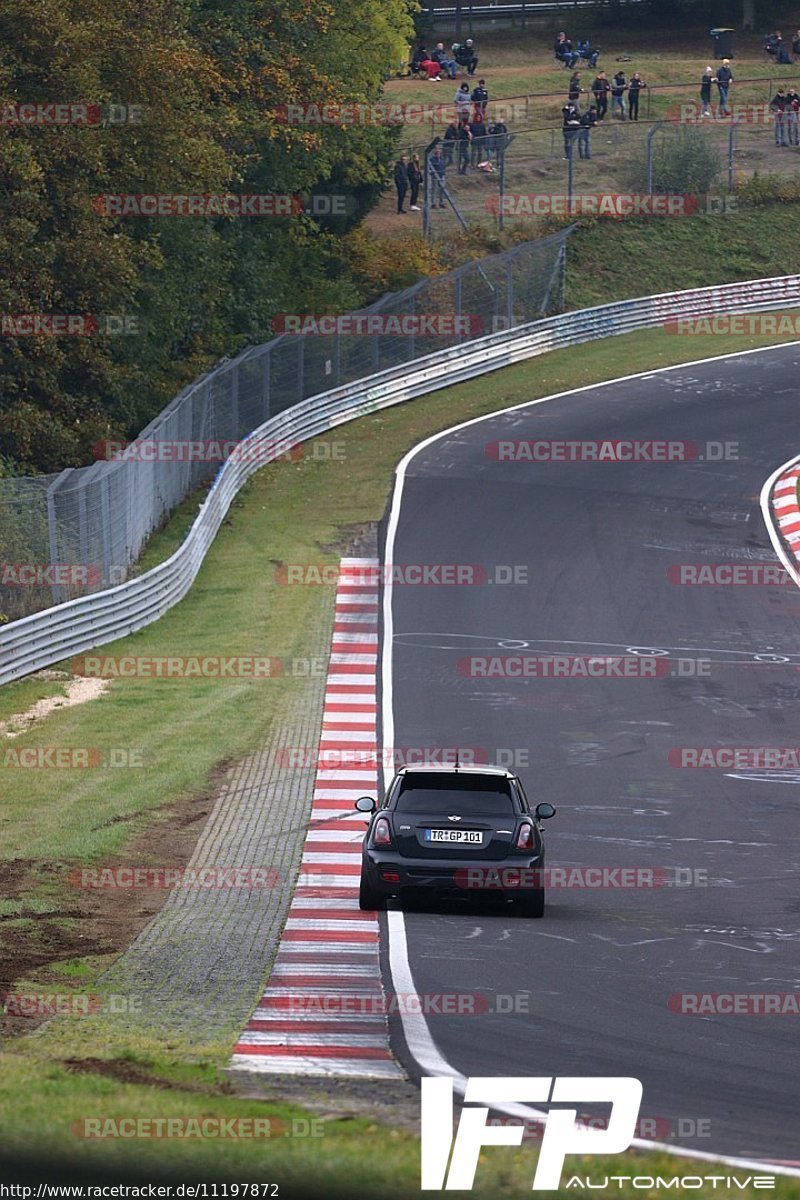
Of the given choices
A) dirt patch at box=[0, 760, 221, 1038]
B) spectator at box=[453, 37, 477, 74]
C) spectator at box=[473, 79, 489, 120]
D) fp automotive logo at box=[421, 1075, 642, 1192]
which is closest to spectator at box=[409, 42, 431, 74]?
spectator at box=[453, 37, 477, 74]

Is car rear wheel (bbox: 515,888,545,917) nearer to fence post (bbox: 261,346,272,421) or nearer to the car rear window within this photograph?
the car rear window

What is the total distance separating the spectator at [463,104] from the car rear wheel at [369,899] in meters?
50.1

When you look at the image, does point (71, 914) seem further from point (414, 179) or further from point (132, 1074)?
point (414, 179)

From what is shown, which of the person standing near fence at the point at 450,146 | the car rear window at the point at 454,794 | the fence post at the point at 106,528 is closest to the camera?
the car rear window at the point at 454,794

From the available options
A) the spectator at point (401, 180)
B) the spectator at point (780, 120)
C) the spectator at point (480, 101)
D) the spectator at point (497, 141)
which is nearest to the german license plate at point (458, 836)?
the spectator at point (497, 141)

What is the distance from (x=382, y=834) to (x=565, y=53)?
75642 millimetres

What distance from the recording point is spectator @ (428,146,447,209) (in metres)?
55.5

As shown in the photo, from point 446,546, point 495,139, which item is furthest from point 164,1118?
point 495,139

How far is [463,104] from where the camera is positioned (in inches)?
2516

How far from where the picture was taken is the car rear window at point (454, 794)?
15172mm

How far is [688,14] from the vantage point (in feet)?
309

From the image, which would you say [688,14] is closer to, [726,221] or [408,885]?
[726,221]

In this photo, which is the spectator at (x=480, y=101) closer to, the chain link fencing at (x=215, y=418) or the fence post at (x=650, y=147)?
the fence post at (x=650, y=147)

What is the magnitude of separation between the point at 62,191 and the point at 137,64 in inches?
135
